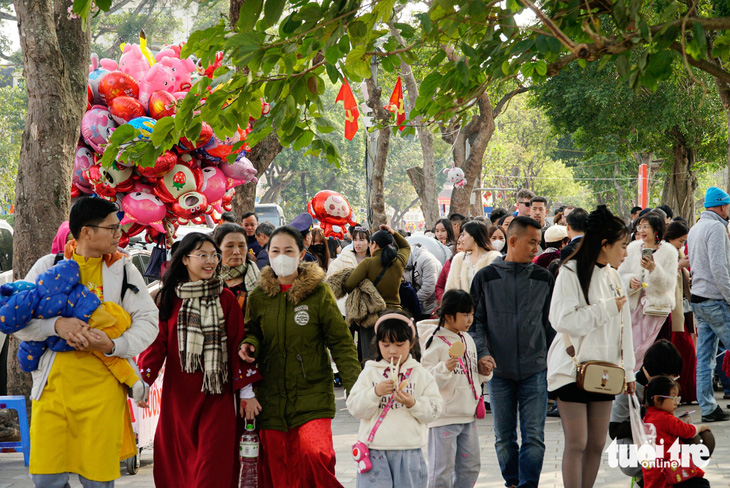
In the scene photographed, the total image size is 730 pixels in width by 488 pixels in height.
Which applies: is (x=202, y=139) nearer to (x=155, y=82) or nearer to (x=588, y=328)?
(x=155, y=82)

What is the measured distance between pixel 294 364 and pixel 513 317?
1.64 metres

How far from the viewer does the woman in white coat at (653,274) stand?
8.25 meters

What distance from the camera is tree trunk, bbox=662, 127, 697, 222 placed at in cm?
2316

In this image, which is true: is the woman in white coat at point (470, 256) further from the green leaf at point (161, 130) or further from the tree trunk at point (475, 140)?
the tree trunk at point (475, 140)

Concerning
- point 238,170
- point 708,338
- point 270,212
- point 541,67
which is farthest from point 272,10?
point 270,212

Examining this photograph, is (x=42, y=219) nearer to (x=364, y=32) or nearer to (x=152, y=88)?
(x=152, y=88)

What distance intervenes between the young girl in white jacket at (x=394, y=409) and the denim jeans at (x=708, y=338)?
457cm

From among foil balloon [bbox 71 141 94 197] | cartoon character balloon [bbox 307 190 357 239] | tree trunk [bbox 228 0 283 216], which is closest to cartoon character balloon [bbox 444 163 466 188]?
cartoon character balloon [bbox 307 190 357 239]

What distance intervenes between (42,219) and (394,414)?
4.09 metres

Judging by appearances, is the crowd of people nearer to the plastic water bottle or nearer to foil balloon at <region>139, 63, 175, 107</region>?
the plastic water bottle

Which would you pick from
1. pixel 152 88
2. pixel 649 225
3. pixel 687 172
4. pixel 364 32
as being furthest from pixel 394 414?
pixel 687 172

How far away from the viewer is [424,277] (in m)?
9.88

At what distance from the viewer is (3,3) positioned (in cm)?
3450

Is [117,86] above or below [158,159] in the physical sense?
above
